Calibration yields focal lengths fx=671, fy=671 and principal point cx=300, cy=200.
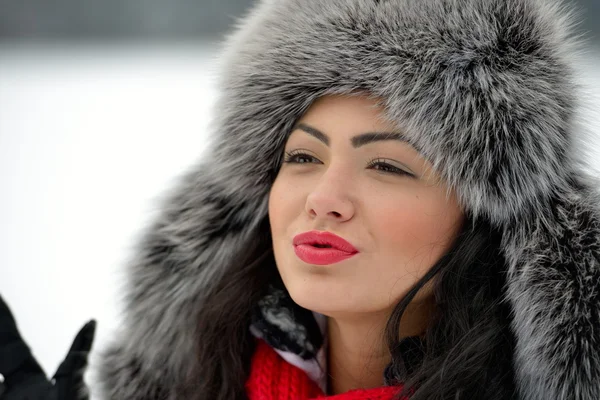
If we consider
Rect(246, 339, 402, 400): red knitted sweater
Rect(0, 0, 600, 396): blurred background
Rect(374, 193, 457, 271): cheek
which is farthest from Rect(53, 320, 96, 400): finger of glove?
Rect(374, 193, 457, 271): cheek

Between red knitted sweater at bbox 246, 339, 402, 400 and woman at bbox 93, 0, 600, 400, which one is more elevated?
woman at bbox 93, 0, 600, 400

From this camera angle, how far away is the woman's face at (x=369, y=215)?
3.46 ft

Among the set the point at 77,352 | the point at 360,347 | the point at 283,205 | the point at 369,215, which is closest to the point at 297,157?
the point at 283,205

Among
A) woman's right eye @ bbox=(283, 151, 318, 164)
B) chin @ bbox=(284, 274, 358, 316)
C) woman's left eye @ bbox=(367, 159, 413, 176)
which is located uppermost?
woman's right eye @ bbox=(283, 151, 318, 164)

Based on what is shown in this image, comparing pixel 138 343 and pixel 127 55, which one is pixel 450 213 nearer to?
pixel 138 343

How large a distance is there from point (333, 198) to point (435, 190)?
0.17 metres

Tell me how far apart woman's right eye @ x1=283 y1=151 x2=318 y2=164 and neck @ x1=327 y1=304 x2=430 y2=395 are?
0.28 metres

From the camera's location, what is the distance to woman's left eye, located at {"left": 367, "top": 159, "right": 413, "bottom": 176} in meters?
1.08

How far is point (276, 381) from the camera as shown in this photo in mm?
1246

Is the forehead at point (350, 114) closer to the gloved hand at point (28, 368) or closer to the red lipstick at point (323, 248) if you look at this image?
the red lipstick at point (323, 248)

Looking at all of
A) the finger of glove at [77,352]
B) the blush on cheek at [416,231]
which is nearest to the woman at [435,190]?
the blush on cheek at [416,231]

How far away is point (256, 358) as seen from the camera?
1.31 m

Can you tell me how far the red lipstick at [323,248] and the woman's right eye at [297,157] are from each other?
0.48 ft

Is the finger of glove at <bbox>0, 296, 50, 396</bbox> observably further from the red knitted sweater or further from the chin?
the chin
